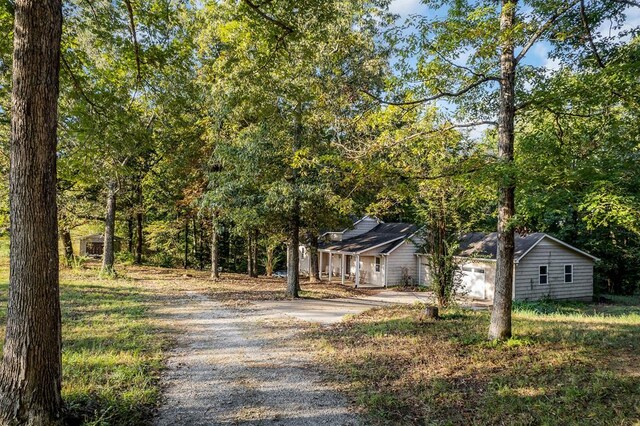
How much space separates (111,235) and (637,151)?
20319mm

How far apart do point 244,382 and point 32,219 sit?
11.8 ft

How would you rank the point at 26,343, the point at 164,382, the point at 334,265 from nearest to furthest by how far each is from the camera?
1. the point at 26,343
2. the point at 164,382
3. the point at 334,265

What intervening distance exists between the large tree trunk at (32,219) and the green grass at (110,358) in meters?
0.59

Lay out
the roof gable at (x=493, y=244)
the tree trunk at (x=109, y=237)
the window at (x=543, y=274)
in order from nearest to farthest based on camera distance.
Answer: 1. the roof gable at (x=493, y=244)
2. the tree trunk at (x=109, y=237)
3. the window at (x=543, y=274)

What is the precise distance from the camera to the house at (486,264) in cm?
1862

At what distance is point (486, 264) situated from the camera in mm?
18922

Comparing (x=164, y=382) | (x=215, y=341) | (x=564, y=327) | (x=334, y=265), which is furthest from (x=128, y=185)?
(x=564, y=327)

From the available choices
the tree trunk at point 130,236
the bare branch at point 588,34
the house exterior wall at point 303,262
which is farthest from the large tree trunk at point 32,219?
the tree trunk at point 130,236

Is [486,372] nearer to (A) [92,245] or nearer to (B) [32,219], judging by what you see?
(B) [32,219]

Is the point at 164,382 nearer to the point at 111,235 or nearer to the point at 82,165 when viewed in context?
the point at 82,165

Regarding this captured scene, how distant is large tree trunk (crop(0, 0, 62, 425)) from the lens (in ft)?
12.1

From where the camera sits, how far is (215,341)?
805 cm

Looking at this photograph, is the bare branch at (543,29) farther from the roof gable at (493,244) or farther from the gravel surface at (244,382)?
the roof gable at (493,244)

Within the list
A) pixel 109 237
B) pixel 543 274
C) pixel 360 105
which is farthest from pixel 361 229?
pixel 360 105
